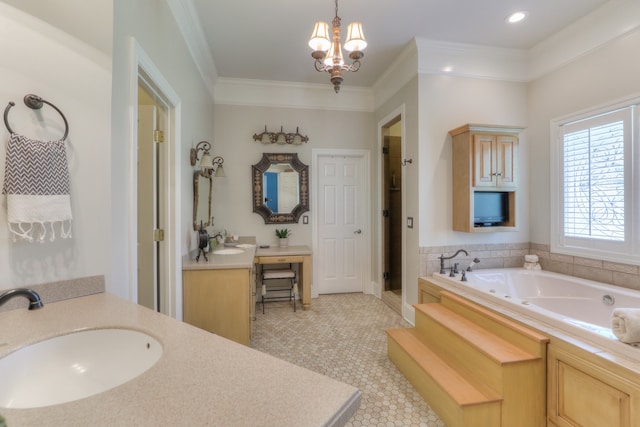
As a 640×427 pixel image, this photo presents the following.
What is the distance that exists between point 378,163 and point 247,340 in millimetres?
2752

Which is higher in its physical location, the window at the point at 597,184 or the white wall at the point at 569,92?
the white wall at the point at 569,92

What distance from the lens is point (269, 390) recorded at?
611mm

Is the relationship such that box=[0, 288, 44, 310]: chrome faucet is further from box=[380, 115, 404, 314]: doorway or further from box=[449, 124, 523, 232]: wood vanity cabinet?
box=[380, 115, 404, 314]: doorway

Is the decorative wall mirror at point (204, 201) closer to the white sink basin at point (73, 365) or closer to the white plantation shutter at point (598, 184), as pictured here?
the white sink basin at point (73, 365)

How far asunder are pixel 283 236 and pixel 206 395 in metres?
3.38

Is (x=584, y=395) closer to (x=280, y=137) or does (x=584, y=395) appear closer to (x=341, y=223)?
(x=341, y=223)

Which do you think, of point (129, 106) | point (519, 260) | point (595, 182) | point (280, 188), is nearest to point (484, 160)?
point (595, 182)

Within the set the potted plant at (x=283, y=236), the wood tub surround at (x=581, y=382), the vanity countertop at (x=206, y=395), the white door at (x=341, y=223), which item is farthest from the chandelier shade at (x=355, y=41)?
the potted plant at (x=283, y=236)

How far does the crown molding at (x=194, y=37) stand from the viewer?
2.33 m

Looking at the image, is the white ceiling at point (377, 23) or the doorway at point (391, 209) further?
the doorway at point (391, 209)

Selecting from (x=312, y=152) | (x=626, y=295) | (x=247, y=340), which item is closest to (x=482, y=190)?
(x=626, y=295)

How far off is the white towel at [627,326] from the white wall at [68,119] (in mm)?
2475

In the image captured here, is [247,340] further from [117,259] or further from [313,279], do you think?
[313,279]

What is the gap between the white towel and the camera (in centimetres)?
146
